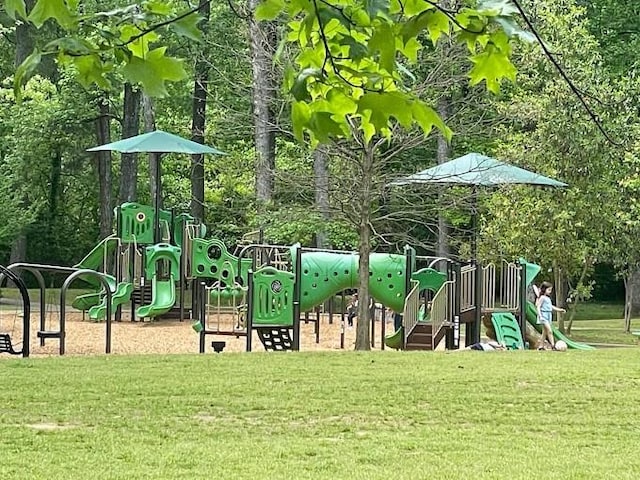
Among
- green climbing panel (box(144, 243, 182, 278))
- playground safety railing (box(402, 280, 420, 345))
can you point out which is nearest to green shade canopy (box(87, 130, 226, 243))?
green climbing panel (box(144, 243, 182, 278))

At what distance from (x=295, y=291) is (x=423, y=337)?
7.75ft

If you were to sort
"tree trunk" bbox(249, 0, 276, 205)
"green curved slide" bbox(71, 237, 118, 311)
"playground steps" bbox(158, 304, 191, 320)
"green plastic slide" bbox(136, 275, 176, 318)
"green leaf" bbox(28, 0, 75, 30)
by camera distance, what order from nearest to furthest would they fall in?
"green leaf" bbox(28, 0, 75, 30) → "tree trunk" bbox(249, 0, 276, 205) → "green plastic slide" bbox(136, 275, 176, 318) → "green curved slide" bbox(71, 237, 118, 311) → "playground steps" bbox(158, 304, 191, 320)

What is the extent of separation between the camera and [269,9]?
2869 millimetres

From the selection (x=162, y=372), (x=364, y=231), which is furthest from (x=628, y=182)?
(x=162, y=372)

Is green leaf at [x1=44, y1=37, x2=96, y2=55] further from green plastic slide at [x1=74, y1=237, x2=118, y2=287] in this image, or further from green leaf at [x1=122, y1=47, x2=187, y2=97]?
green plastic slide at [x1=74, y1=237, x2=118, y2=287]

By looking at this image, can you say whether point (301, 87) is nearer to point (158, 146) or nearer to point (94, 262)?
point (158, 146)

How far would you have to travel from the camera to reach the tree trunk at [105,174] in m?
32.1

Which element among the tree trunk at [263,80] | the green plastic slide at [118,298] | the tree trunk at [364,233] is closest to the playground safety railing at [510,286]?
the tree trunk at [364,233]

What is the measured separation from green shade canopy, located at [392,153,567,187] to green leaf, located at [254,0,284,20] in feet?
39.1

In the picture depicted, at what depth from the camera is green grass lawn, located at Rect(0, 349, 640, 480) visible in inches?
236

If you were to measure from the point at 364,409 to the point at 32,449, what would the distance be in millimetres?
2792

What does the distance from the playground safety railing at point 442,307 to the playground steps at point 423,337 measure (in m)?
0.06

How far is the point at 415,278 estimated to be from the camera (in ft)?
56.9

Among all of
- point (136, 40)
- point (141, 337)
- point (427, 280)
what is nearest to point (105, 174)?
point (141, 337)
